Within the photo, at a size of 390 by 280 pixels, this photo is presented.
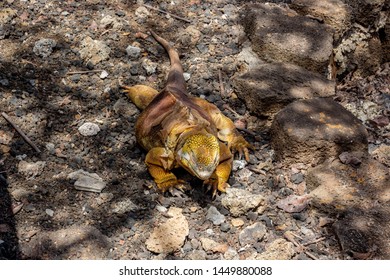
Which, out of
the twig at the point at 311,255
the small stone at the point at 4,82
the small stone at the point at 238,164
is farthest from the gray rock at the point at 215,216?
the small stone at the point at 4,82

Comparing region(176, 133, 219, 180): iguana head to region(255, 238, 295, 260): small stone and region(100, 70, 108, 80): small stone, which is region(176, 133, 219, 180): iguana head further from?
region(100, 70, 108, 80): small stone

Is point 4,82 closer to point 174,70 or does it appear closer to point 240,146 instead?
point 174,70

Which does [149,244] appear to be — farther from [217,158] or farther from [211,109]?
[211,109]

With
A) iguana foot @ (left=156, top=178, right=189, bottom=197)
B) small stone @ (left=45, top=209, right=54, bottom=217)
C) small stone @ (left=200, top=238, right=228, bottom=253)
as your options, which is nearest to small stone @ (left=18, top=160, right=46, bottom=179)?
small stone @ (left=45, top=209, right=54, bottom=217)

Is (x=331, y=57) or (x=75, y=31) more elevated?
(x=331, y=57)

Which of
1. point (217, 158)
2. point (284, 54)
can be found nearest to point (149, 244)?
point (217, 158)
